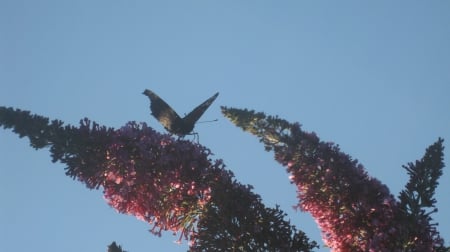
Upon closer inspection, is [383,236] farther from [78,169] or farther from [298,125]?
[78,169]

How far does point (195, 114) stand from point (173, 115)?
18.0 inches

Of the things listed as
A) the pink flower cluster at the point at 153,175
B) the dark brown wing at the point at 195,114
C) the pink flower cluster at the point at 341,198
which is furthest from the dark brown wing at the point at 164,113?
the pink flower cluster at the point at 341,198

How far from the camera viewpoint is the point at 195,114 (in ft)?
31.1

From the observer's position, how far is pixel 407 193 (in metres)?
6.73

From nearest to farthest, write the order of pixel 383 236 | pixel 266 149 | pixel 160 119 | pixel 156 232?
pixel 383 236 → pixel 156 232 → pixel 266 149 → pixel 160 119

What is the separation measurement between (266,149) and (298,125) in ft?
2.34

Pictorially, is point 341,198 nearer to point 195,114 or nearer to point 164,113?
point 195,114

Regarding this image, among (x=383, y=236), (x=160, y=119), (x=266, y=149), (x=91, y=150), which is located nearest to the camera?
(x=383, y=236)

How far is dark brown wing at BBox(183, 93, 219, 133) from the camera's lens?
9288 millimetres

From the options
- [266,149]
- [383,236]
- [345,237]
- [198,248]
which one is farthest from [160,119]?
[383,236]

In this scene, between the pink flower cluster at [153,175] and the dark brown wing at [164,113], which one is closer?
the pink flower cluster at [153,175]

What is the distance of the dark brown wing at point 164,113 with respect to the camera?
936 cm

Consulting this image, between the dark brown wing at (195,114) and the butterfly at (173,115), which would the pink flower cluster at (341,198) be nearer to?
the dark brown wing at (195,114)

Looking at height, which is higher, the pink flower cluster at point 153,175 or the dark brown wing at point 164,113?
the dark brown wing at point 164,113
